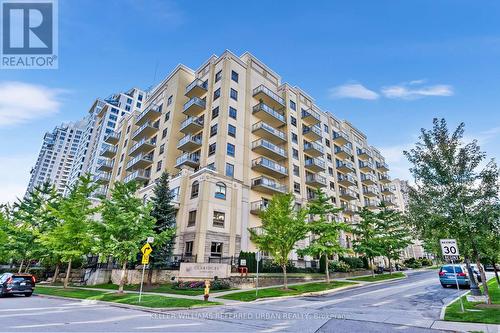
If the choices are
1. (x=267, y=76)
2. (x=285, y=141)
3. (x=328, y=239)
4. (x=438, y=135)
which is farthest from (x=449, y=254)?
(x=267, y=76)

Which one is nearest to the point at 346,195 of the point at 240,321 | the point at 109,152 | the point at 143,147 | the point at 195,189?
the point at 195,189

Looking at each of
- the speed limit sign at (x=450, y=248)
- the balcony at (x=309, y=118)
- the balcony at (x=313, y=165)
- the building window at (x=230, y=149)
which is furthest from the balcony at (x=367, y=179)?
the speed limit sign at (x=450, y=248)

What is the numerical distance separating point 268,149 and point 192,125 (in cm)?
1075

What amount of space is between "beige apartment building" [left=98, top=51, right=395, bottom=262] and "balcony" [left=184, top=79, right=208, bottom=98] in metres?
0.15

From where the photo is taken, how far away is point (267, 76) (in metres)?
46.5

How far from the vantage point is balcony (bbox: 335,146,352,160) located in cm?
5600

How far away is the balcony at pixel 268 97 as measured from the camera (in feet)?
135

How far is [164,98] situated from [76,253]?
29.3 metres

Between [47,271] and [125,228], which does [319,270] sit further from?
[47,271]

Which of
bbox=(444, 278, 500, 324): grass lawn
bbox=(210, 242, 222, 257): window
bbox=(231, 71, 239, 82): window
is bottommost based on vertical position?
bbox=(444, 278, 500, 324): grass lawn

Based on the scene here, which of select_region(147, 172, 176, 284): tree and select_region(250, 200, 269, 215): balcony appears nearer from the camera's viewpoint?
select_region(147, 172, 176, 284): tree

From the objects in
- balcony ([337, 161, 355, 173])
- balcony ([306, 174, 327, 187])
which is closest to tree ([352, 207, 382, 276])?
balcony ([306, 174, 327, 187])

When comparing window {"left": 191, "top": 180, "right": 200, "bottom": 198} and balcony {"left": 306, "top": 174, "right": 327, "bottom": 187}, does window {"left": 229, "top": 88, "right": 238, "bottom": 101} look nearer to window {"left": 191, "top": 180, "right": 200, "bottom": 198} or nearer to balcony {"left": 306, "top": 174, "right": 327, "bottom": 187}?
window {"left": 191, "top": 180, "right": 200, "bottom": 198}

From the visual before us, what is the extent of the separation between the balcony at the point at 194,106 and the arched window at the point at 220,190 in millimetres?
12810
